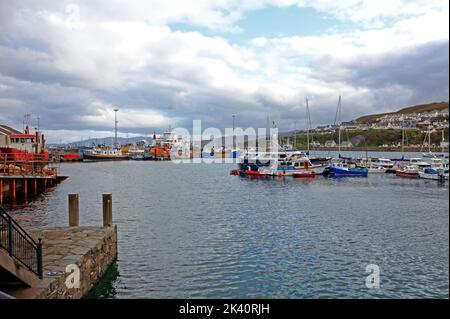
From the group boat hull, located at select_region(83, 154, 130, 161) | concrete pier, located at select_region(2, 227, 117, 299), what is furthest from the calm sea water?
boat hull, located at select_region(83, 154, 130, 161)

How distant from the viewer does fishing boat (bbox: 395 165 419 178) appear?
54.8m

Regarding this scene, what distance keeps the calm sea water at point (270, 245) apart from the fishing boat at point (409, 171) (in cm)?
2371

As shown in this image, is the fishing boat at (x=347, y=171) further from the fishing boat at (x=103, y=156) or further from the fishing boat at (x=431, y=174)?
the fishing boat at (x=103, y=156)

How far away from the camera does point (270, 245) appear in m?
17.1

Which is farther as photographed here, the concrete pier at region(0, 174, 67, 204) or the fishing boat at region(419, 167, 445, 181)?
the fishing boat at region(419, 167, 445, 181)

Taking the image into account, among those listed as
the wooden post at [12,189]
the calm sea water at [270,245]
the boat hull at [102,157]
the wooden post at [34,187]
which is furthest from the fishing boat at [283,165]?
A: the boat hull at [102,157]

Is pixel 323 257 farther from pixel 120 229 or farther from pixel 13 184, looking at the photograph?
pixel 13 184

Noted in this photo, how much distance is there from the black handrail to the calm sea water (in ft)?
10.8

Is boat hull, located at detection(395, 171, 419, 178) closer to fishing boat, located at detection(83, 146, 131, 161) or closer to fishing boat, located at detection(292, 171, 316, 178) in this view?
fishing boat, located at detection(292, 171, 316, 178)

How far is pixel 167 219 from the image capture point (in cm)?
2339

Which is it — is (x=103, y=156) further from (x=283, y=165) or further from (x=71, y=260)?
(x=71, y=260)

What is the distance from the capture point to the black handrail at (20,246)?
8.24m
